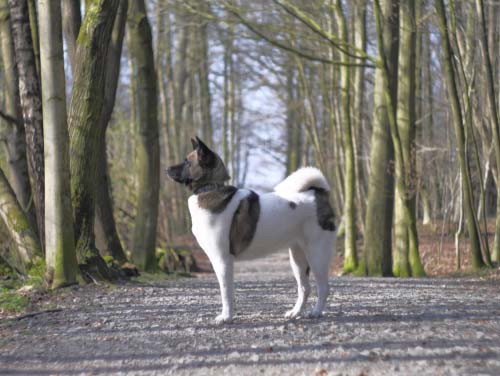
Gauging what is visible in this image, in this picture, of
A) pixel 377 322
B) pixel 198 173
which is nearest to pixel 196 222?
pixel 198 173

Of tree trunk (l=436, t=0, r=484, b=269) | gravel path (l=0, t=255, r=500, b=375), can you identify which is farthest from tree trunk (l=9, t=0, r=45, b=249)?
tree trunk (l=436, t=0, r=484, b=269)

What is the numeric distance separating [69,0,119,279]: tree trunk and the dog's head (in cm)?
363

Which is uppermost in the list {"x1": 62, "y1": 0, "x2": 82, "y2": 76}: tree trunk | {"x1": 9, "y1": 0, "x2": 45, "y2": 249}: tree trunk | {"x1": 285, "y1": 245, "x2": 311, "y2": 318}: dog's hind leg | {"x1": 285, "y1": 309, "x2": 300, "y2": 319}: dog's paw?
{"x1": 62, "y1": 0, "x2": 82, "y2": 76}: tree trunk

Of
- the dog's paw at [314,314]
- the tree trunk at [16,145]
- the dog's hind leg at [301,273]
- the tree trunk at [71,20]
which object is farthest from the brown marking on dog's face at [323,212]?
the tree trunk at [71,20]

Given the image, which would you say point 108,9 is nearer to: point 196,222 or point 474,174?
point 196,222

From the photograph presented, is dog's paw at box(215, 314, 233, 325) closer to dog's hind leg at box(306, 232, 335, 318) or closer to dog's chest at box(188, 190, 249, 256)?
dog's chest at box(188, 190, 249, 256)

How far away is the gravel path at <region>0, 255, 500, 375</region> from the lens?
18.1ft

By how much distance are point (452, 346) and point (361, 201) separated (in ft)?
62.3

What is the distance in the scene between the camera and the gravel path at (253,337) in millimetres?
5504

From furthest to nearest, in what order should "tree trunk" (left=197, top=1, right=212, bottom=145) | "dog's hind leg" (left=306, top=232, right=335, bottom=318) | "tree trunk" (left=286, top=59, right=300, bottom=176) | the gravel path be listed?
1. "tree trunk" (left=197, top=1, right=212, bottom=145)
2. "tree trunk" (left=286, top=59, right=300, bottom=176)
3. "dog's hind leg" (left=306, top=232, right=335, bottom=318)
4. the gravel path

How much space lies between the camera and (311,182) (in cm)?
783

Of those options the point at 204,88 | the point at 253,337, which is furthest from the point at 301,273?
the point at 204,88

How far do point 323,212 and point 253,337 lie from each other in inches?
66.9

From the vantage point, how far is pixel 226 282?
289 inches
